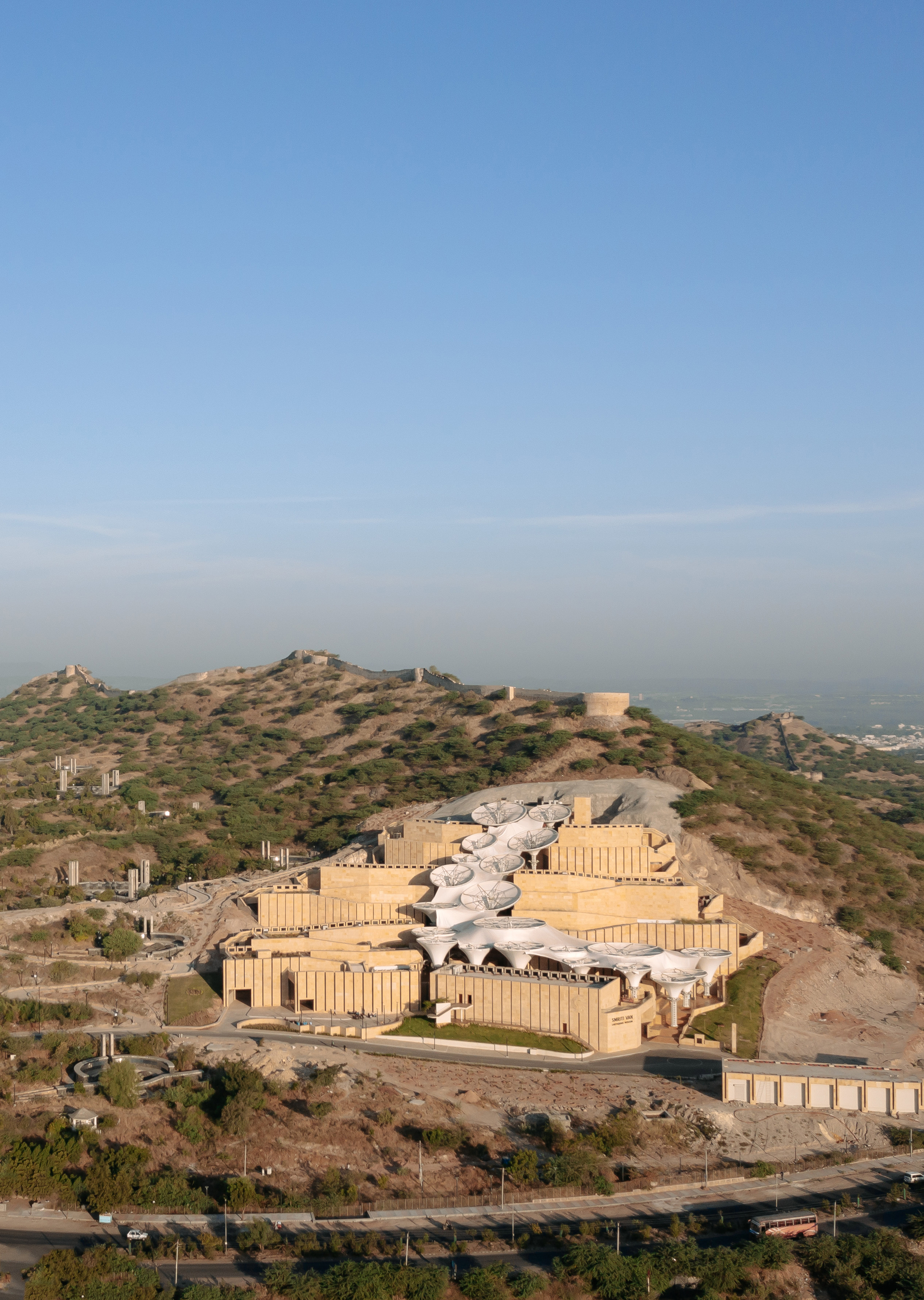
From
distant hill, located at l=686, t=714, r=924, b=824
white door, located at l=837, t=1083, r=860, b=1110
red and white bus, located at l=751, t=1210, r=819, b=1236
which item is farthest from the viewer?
distant hill, located at l=686, t=714, r=924, b=824

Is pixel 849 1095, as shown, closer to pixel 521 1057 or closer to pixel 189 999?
pixel 521 1057

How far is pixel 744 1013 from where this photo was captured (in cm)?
4875

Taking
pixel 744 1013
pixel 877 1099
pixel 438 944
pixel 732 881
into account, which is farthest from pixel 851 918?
pixel 438 944

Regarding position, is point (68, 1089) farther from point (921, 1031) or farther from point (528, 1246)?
point (921, 1031)

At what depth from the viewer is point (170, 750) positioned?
337 feet

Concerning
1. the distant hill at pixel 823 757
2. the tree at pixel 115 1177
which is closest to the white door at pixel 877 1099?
the tree at pixel 115 1177

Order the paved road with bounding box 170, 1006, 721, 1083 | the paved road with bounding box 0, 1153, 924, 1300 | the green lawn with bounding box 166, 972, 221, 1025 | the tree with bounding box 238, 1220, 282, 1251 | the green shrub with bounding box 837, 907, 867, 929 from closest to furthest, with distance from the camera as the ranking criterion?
the paved road with bounding box 0, 1153, 924, 1300 → the tree with bounding box 238, 1220, 282, 1251 → the paved road with bounding box 170, 1006, 721, 1083 → the green lawn with bounding box 166, 972, 221, 1025 → the green shrub with bounding box 837, 907, 867, 929

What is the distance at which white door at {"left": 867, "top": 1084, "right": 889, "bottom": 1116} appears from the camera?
133ft

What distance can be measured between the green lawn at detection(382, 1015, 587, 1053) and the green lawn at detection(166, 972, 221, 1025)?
7538mm

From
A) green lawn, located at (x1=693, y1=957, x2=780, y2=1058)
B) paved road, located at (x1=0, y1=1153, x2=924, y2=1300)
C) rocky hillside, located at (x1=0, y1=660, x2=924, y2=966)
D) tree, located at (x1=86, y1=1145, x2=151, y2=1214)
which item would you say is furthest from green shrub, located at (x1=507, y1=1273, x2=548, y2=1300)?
rocky hillside, located at (x1=0, y1=660, x2=924, y2=966)

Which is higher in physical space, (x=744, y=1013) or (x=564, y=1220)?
(x=744, y=1013)

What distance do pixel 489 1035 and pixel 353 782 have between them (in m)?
39.3

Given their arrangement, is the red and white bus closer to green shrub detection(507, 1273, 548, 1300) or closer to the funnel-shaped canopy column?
green shrub detection(507, 1273, 548, 1300)

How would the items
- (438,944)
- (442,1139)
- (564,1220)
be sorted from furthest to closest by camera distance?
(438,944) < (442,1139) < (564,1220)
